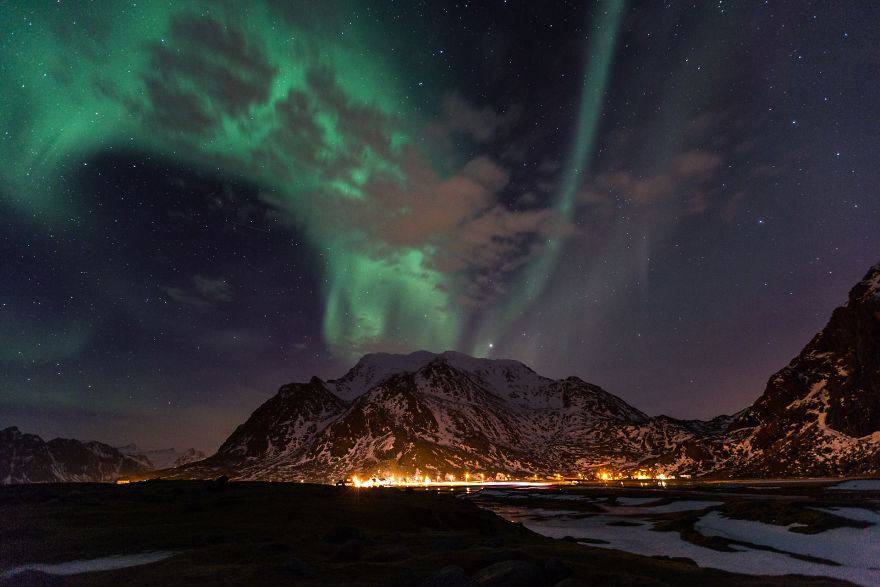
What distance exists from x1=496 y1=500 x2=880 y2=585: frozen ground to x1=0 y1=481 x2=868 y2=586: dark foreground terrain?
7.13m

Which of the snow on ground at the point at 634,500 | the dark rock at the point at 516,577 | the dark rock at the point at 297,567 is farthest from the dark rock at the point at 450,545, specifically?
the snow on ground at the point at 634,500

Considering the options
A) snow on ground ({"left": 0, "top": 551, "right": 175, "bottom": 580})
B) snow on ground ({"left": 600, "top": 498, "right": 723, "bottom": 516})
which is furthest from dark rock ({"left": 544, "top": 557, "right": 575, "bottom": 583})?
snow on ground ({"left": 600, "top": 498, "right": 723, "bottom": 516})

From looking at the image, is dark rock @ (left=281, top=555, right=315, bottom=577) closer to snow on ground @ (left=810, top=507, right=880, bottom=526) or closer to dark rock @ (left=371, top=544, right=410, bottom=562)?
dark rock @ (left=371, top=544, right=410, bottom=562)

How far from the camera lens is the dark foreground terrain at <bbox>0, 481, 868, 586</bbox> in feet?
66.0

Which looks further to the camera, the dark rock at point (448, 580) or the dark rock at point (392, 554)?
the dark rock at point (392, 554)

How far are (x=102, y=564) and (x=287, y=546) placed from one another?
985cm

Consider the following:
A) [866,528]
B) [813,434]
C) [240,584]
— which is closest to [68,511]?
[240,584]

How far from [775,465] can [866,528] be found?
596 feet

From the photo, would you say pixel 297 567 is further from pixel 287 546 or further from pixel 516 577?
pixel 516 577

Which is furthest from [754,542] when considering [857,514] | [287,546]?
[287,546]

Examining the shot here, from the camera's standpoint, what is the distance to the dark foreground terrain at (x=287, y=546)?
20.1 m

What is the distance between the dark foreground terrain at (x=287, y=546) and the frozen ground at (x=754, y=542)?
23.4 feet

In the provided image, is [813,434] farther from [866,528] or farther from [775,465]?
[866,528]

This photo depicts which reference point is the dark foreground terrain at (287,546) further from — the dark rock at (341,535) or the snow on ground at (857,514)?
the snow on ground at (857,514)
